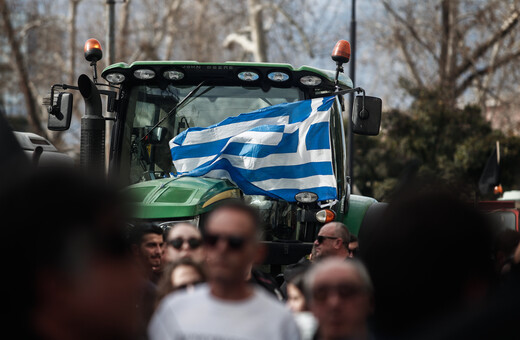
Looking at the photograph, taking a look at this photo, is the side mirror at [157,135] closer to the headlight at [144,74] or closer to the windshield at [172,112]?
the windshield at [172,112]

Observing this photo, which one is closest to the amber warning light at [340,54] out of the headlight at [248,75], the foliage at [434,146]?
the headlight at [248,75]

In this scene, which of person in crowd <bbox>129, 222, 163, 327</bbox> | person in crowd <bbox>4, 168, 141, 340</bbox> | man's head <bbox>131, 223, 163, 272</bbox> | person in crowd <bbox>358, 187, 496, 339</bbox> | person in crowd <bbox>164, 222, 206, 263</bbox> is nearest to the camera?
person in crowd <bbox>4, 168, 141, 340</bbox>

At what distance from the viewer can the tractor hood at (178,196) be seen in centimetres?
711

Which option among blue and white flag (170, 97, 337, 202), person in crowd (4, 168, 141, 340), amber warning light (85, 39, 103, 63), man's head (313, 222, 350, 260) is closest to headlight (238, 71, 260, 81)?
blue and white flag (170, 97, 337, 202)

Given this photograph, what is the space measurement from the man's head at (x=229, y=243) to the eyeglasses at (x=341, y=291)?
298mm

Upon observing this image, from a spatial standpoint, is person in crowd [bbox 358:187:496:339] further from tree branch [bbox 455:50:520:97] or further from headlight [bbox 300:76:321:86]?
tree branch [bbox 455:50:520:97]

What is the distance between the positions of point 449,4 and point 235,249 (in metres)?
25.7

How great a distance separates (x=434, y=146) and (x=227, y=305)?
73.9ft

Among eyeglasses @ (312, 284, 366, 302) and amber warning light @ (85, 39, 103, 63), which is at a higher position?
amber warning light @ (85, 39, 103, 63)

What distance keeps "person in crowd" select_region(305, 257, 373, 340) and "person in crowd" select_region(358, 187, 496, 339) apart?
0.24m

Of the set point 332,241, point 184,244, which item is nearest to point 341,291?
point 184,244

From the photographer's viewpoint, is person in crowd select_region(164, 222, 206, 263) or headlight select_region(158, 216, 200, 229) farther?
headlight select_region(158, 216, 200, 229)

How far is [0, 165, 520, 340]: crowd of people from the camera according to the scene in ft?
5.53

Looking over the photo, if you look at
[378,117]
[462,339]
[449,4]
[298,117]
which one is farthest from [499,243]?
[449,4]
